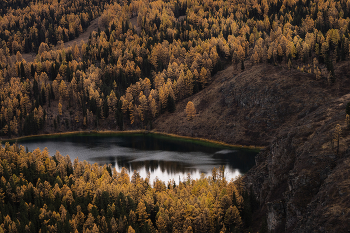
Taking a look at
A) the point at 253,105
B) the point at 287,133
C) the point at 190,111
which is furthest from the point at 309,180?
the point at 190,111

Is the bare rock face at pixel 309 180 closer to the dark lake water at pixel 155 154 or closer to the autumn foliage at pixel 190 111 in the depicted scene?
the dark lake water at pixel 155 154

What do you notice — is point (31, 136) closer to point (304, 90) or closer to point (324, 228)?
point (304, 90)

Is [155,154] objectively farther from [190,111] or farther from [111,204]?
[111,204]

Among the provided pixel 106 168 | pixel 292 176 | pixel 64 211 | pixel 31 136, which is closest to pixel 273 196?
pixel 292 176

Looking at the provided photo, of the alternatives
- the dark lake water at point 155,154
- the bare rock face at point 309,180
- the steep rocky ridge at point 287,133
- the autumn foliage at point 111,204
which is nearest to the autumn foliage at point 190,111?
the steep rocky ridge at point 287,133

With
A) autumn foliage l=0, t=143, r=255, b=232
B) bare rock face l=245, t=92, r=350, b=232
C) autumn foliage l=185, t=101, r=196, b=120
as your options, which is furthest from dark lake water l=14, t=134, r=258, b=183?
bare rock face l=245, t=92, r=350, b=232

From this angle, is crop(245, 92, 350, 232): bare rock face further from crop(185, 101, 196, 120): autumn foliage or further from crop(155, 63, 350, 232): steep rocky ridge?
crop(185, 101, 196, 120): autumn foliage
